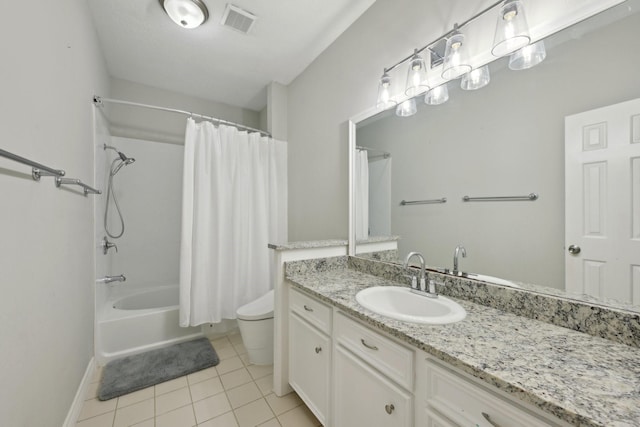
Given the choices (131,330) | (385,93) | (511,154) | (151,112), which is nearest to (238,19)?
(385,93)

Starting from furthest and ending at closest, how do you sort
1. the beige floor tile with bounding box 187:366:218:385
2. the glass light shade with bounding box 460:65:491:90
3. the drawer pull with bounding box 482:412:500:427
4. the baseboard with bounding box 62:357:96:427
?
the beige floor tile with bounding box 187:366:218:385 → the baseboard with bounding box 62:357:96:427 → the glass light shade with bounding box 460:65:491:90 → the drawer pull with bounding box 482:412:500:427

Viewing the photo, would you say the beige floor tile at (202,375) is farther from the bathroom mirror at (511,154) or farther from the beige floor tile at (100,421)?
the bathroom mirror at (511,154)

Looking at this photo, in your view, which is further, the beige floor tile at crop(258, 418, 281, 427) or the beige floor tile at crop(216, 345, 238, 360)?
the beige floor tile at crop(216, 345, 238, 360)

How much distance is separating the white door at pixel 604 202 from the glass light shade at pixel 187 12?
2127 mm

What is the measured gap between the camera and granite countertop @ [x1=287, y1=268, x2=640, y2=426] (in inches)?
19.4

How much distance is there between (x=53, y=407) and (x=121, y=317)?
967mm

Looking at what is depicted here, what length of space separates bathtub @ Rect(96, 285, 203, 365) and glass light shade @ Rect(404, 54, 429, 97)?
2553mm

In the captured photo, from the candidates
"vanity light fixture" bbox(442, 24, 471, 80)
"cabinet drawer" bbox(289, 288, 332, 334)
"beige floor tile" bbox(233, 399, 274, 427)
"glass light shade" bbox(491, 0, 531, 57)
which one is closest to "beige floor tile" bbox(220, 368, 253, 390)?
"beige floor tile" bbox(233, 399, 274, 427)

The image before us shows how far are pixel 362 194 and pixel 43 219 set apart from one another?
1.66m

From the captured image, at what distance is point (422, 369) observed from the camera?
2.54ft

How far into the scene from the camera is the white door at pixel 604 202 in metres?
0.75

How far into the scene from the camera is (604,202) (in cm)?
80

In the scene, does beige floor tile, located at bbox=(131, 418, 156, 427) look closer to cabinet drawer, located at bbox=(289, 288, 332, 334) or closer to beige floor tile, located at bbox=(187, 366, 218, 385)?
beige floor tile, located at bbox=(187, 366, 218, 385)

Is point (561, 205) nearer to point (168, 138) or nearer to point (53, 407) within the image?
point (53, 407)
